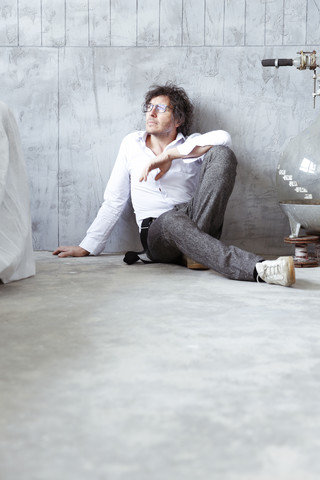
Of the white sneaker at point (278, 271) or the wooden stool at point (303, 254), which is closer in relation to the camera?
the white sneaker at point (278, 271)

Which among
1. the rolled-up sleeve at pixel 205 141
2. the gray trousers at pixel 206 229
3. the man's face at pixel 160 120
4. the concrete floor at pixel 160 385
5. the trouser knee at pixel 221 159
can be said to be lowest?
the concrete floor at pixel 160 385

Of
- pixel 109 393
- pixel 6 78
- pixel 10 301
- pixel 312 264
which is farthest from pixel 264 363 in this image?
pixel 6 78

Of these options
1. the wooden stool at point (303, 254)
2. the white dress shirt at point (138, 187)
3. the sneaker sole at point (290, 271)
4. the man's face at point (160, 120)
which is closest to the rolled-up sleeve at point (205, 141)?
the white dress shirt at point (138, 187)

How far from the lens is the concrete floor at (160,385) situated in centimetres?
88

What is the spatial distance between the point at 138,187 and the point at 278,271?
1088mm

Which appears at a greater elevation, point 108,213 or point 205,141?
point 205,141

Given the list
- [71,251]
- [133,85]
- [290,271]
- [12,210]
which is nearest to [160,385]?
[290,271]

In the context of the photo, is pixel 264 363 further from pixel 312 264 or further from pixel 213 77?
pixel 213 77

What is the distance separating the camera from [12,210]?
235 centimetres

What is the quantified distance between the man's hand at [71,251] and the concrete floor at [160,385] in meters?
0.94

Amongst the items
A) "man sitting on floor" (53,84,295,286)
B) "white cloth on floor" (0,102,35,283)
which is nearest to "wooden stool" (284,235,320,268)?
"man sitting on floor" (53,84,295,286)

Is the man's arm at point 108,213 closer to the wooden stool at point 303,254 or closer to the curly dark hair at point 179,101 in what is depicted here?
the curly dark hair at point 179,101

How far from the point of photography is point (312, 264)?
2.82 metres

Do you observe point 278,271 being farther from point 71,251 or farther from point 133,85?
point 133,85
